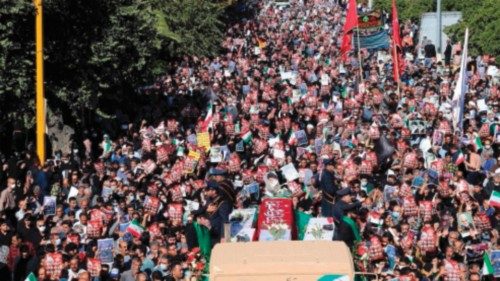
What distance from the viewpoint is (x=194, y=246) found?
16.7 meters

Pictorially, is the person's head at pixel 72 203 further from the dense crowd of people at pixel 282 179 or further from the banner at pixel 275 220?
the banner at pixel 275 220

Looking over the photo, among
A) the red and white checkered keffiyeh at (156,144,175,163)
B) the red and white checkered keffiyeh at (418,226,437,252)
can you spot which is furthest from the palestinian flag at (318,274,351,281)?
the red and white checkered keffiyeh at (156,144,175,163)

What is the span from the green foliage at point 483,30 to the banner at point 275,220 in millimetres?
21619

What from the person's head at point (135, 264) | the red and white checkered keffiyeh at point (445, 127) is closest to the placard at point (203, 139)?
the red and white checkered keffiyeh at point (445, 127)

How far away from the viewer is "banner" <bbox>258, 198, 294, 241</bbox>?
1577 centimetres

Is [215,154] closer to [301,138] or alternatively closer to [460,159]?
[301,138]

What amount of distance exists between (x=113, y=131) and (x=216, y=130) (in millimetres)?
4417

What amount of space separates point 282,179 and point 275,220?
5.21 metres

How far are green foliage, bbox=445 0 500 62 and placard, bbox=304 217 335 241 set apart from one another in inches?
853

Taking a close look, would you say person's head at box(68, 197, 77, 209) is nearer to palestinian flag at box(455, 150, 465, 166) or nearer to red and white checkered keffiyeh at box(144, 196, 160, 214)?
red and white checkered keffiyeh at box(144, 196, 160, 214)

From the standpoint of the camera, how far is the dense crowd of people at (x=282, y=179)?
1569cm

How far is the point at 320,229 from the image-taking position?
627 inches

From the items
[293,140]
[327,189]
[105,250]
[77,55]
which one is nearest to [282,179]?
[327,189]

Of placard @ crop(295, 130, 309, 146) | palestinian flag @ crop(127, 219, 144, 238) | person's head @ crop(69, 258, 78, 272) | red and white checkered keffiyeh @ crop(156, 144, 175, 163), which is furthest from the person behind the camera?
placard @ crop(295, 130, 309, 146)
